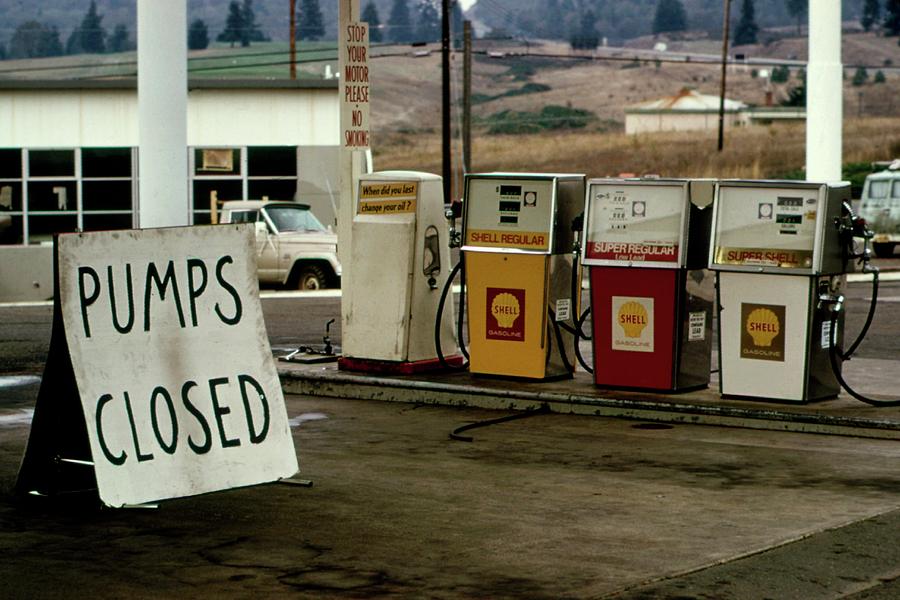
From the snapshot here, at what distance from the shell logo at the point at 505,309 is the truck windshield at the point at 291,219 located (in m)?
14.5

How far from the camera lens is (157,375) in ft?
25.6

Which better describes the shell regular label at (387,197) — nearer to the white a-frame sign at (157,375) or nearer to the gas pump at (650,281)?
the gas pump at (650,281)

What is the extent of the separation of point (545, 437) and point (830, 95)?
20.0ft

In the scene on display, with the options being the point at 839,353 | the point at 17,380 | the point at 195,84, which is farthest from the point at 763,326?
the point at 195,84

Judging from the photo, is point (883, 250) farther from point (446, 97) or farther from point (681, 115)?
point (681, 115)

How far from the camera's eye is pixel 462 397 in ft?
38.2

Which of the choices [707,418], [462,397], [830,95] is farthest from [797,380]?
[830,95]

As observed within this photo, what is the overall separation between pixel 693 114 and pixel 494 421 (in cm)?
14130

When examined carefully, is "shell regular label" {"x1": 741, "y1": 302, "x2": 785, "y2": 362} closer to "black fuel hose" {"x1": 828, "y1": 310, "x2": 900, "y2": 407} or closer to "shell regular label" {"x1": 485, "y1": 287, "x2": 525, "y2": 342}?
"black fuel hose" {"x1": 828, "y1": 310, "x2": 900, "y2": 407}

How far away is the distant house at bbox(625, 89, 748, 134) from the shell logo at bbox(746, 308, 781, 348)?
136 metres

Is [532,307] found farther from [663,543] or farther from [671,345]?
[663,543]

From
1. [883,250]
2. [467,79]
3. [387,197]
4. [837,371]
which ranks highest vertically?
[467,79]

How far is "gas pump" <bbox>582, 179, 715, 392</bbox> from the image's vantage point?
1109 centimetres

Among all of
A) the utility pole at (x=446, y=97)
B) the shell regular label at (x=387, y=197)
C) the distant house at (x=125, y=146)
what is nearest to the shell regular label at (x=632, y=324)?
the shell regular label at (x=387, y=197)
